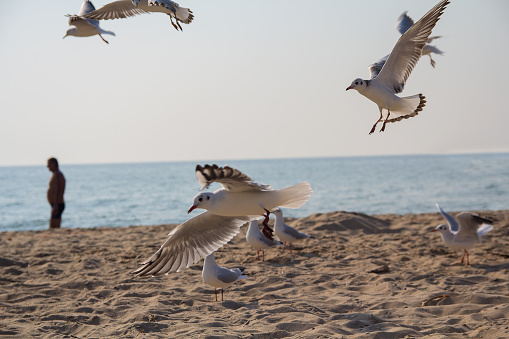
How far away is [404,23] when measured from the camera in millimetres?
6867

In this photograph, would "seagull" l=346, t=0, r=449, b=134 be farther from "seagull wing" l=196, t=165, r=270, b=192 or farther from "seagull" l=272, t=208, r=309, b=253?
"seagull" l=272, t=208, r=309, b=253

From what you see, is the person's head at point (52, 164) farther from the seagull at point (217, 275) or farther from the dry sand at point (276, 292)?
the seagull at point (217, 275)

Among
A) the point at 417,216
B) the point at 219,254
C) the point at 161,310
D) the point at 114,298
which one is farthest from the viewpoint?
the point at 417,216

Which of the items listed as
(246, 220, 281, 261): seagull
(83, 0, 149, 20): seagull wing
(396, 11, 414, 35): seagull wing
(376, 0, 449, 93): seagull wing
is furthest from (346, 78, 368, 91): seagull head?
(246, 220, 281, 261): seagull

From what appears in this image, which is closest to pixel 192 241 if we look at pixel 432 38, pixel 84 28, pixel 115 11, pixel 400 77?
pixel 400 77

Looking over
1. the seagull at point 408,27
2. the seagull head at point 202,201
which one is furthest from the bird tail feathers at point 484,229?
the seagull head at point 202,201

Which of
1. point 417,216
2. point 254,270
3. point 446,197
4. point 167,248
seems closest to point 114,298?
point 167,248

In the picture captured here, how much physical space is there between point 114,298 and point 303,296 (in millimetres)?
2063

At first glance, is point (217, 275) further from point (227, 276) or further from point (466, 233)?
point (466, 233)

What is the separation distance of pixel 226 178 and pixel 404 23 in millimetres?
4201

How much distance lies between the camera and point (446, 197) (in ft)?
88.2

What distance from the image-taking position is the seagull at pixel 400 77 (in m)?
4.75

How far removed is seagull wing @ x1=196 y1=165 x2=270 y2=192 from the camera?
3498mm

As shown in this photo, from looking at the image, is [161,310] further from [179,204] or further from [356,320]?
[179,204]
